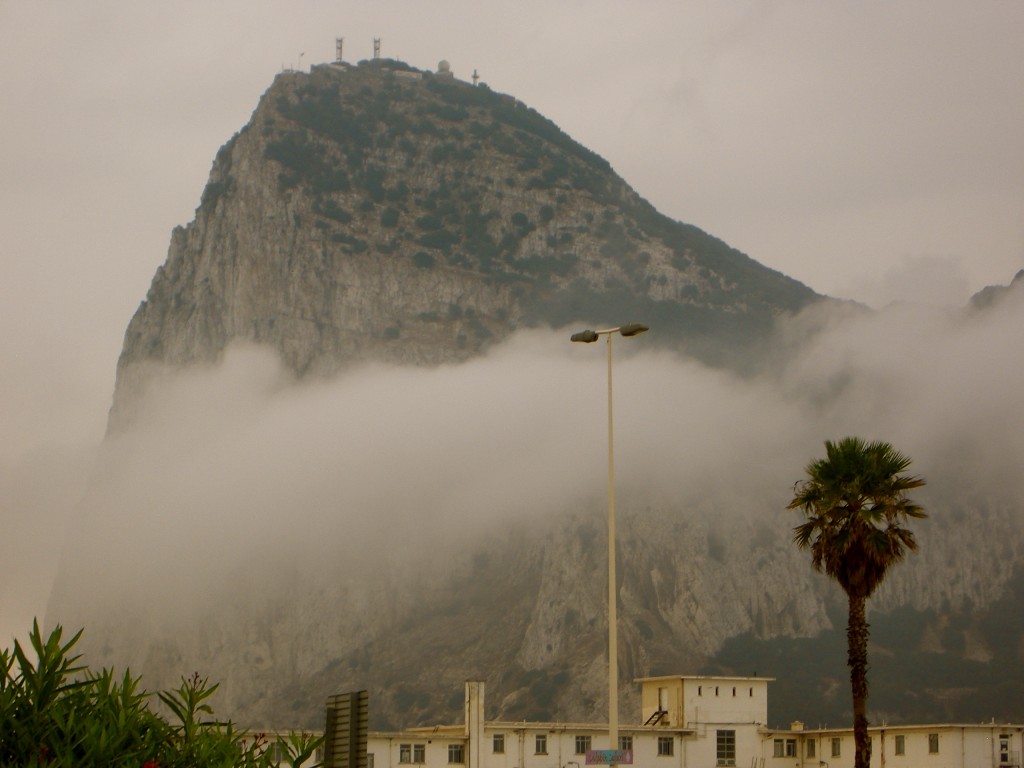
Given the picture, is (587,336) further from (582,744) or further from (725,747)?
(725,747)

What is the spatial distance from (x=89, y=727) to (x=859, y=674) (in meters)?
35.5

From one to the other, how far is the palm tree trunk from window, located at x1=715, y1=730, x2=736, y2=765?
123 feet

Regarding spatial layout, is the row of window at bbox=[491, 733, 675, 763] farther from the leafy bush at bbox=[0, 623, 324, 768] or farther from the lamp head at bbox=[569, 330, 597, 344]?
the leafy bush at bbox=[0, 623, 324, 768]

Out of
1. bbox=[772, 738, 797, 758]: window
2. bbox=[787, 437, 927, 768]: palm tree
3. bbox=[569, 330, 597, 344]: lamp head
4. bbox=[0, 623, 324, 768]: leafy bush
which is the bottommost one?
bbox=[772, 738, 797, 758]: window

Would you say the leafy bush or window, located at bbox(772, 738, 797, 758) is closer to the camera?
the leafy bush

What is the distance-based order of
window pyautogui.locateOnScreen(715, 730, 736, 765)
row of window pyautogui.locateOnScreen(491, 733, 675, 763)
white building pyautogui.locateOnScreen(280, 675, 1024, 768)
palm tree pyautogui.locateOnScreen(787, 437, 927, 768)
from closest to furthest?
palm tree pyautogui.locateOnScreen(787, 437, 927, 768) < white building pyautogui.locateOnScreen(280, 675, 1024, 768) < row of window pyautogui.locateOnScreen(491, 733, 675, 763) < window pyautogui.locateOnScreen(715, 730, 736, 765)

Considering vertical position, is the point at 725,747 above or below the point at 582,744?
below

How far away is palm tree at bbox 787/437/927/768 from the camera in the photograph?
160 ft

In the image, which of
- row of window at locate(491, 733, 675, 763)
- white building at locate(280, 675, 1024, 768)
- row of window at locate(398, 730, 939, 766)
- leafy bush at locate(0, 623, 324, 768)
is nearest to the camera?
leafy bush at locate(0, 623, 324, 768)

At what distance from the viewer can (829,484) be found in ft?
165

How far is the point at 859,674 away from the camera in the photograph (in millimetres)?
48375

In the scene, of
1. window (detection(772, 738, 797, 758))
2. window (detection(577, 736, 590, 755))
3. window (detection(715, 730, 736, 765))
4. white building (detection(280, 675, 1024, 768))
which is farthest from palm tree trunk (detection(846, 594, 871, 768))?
window (detection(772, 738, 797, 758))

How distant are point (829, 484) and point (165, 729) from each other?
1395 inches

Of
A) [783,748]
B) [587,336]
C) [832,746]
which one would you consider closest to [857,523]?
[587,336]
